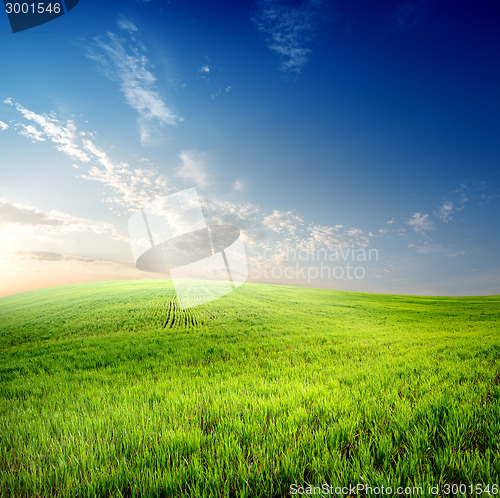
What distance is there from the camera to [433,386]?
16.0 feet

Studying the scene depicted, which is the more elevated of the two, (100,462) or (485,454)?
(485,454)

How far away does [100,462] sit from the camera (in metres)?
2.98

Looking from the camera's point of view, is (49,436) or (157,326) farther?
(157,326)

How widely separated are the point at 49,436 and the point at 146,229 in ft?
55.3

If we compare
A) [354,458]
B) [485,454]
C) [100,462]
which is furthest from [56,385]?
[485,454]

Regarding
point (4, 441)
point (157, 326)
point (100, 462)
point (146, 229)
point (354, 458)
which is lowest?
point (157, 326)

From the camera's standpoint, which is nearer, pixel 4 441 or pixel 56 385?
pixel 4 441

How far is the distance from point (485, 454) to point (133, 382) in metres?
7.94

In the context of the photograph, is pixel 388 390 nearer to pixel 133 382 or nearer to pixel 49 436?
pixel 49 436

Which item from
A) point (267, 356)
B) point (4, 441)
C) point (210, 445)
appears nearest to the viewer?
point (210, 445)

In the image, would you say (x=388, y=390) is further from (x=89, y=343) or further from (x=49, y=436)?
(x=89, y=343)

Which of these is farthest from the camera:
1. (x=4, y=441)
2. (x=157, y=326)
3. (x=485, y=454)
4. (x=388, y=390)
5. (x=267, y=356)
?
(x=157, y=326)

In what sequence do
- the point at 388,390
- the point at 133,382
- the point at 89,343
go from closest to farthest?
the point at 388,390 → the point at 133,382 → the point at 89,343

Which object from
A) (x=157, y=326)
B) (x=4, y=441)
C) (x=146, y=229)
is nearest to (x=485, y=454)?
(x=4, y=441)
